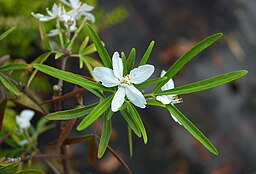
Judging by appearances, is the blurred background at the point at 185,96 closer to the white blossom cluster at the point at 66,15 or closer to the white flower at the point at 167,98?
the white blossom cluster at the point at 66,15

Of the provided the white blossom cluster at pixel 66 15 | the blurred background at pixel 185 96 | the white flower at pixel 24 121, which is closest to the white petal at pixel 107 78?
the white blossom cluster at pixel 66 15

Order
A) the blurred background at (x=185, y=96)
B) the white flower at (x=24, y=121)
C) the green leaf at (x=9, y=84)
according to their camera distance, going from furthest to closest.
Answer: the blurred background at (x=185, y=96), the white flower at (x=24, y=121), the green leaf at (x=9, y=84)

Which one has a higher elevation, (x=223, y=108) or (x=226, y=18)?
(x=226, y=18)

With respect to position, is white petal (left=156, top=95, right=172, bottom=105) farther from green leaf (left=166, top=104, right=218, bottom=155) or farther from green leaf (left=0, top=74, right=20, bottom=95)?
green leaf (left=0, top=74, right=20, bottom=95)

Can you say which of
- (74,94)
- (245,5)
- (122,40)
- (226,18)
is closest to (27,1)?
(122,40)

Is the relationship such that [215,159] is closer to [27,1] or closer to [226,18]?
[226,18]

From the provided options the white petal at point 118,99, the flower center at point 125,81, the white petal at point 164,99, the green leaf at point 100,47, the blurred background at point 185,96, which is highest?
the green leaf at point 100,47

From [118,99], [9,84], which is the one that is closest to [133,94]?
[118,99]
